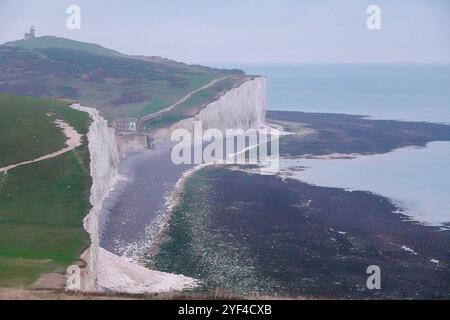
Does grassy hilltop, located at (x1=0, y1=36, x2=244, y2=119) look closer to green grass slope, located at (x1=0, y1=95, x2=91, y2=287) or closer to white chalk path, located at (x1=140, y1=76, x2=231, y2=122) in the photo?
white chalk path, located at (x1=140, y1=76, x2=231, y2=122)

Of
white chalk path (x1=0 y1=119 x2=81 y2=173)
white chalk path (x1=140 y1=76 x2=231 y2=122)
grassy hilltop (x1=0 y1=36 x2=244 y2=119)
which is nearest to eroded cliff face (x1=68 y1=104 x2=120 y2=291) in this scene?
white chalk path (x1=0 y1=119 x2=81 y2=173)

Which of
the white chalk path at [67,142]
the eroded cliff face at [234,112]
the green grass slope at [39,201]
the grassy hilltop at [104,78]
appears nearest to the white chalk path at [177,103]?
the grassy hilltop at [104,78]

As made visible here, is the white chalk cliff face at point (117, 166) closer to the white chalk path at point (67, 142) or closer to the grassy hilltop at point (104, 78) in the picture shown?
the white chalk path at point (67, 142)

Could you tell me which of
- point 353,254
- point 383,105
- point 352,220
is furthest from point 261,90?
point 353,254

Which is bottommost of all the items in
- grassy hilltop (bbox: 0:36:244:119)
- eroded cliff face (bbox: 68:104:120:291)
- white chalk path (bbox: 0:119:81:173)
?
eroded cliff face (bbox: 68:104:120:291)

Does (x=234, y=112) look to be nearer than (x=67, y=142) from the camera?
No

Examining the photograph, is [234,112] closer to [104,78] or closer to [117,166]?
[104,78]

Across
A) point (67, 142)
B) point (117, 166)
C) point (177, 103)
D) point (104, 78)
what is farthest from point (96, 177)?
point (104, 78)
